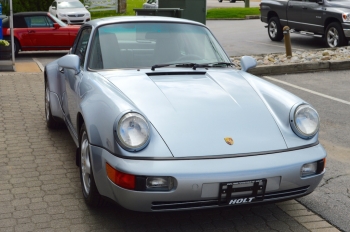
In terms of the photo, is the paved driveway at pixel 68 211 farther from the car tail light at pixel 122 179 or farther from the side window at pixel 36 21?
the side window at pixel 36 21

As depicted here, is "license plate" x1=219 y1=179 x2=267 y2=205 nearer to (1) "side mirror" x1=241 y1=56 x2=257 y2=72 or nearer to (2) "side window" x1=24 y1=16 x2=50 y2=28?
(1) "side mirror" x1=241 y1=56 x2=257 y2=72

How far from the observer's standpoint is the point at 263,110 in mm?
4492

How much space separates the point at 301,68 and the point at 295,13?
586cm

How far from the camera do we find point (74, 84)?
18.1 feet

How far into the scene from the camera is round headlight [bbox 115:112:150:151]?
3957 millimetres

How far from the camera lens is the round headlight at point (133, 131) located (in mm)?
3957

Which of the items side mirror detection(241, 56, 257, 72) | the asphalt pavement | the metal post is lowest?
the asphalt pavement

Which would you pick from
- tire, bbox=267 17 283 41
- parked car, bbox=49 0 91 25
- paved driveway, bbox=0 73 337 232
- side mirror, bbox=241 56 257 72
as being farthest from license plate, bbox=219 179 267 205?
parked car, bbox=49 0 91 25

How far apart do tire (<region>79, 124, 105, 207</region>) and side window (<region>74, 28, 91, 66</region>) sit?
1.09 metres

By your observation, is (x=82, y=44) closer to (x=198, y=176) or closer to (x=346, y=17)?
(x=198, y=176)

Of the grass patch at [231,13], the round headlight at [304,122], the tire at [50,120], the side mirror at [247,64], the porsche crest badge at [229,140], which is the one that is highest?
the side mirror at [247,64]

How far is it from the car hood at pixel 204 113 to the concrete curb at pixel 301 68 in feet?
22.4

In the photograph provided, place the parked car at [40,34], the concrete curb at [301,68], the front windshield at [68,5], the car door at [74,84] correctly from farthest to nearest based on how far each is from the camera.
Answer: the front windshield at [68,5], the parked car at [40,34], the concrete curb at [301,68], the car door at [74,84]

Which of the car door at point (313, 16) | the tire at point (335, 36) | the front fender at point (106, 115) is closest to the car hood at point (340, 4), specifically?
the car door at point (313, 16)
